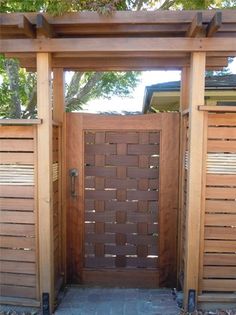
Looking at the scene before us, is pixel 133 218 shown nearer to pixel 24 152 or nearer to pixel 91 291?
pixel 91 291

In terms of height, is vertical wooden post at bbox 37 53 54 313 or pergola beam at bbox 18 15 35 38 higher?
pergola beam at bbox 18 15 35 38

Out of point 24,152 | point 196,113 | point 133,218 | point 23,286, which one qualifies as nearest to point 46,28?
point 24,152

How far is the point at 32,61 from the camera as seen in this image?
3.48 metres

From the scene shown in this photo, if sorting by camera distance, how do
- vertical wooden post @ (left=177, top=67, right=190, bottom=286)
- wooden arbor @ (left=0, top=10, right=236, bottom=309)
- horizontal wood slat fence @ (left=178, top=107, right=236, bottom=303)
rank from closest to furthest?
wooden arbor @ (left=0, top=10, right=236, bottom=309) → horizontal wood slat fence @ (left=178, top=107, right=236, bottom=303) → vertical wooden post @ (left=177, top=67, right=190, bottom=286)

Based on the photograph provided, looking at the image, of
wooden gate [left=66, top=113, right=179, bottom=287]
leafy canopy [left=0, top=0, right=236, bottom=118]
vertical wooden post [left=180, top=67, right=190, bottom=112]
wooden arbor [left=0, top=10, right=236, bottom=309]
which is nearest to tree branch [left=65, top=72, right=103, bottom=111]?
leafy canopy [left=0, top=0, right=236, bottom=118]

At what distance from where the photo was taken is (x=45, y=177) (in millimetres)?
2975

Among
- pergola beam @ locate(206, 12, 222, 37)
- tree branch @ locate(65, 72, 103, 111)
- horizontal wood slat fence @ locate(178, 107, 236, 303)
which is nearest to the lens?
pergola beam @ locate(206, 12, 222, 37)

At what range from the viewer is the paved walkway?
3.12 metres

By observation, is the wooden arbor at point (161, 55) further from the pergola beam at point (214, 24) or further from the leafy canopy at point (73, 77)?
the leafy canopy at point (73, 77)

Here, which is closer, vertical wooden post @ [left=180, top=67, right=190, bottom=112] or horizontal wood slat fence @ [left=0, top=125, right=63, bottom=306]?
horizontal wood slat fence @ [left=0, top=125, right=63, bottom=306]

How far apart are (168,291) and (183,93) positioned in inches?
79.1

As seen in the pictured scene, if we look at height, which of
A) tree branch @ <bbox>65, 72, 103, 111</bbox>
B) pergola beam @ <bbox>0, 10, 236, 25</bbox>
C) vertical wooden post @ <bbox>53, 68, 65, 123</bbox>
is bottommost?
vertical wooden post @ <bbox>53, 68, 65, 123</bbox>

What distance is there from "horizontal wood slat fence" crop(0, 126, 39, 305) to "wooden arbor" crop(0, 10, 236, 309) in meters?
0.07

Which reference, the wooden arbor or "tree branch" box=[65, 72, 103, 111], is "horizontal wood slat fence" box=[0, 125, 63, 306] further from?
"tree branch" box=[65, 72, 103, 111]
